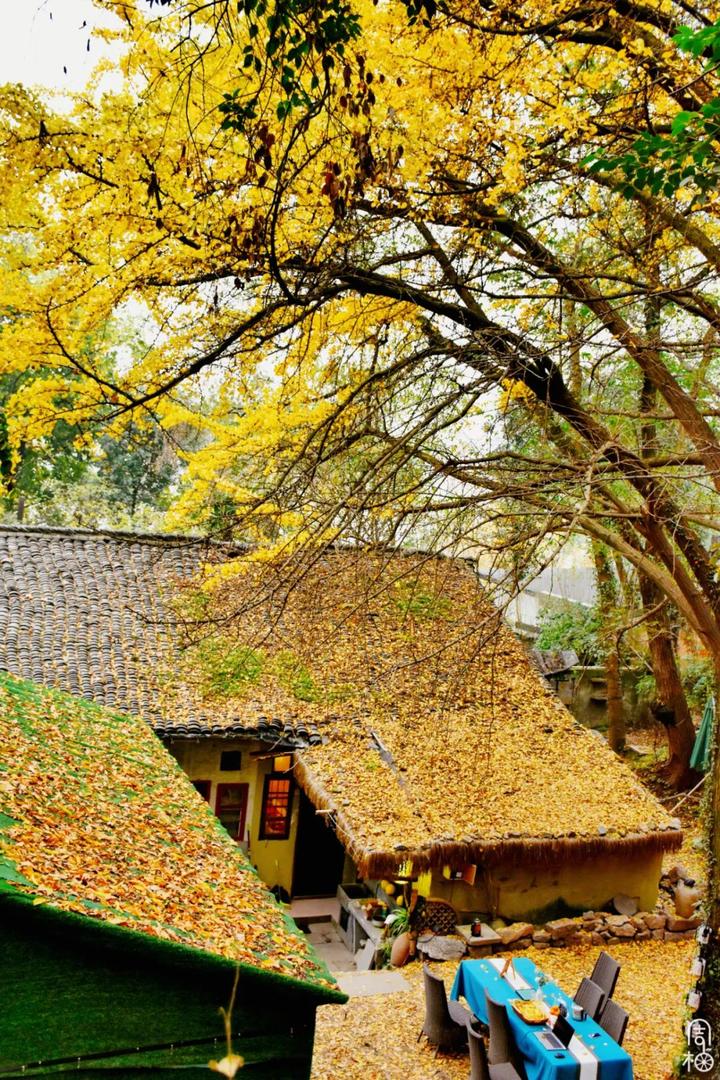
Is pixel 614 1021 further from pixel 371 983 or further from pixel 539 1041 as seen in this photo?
pixel 371 983

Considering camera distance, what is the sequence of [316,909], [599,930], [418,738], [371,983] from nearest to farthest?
[371,983] < [599,930] < [418,738] < [316,909]

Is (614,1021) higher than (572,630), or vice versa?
(572,630)

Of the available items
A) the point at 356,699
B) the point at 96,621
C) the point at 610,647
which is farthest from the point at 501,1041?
the point at 96,621

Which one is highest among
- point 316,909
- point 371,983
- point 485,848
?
point 485,848

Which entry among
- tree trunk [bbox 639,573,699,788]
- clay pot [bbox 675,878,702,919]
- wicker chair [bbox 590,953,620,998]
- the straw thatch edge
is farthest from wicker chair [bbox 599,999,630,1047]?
tree trunk [bbox 639,573,699,788]

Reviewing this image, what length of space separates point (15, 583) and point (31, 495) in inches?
353

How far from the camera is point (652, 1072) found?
6.98 meters

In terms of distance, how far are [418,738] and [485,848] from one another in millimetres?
2175

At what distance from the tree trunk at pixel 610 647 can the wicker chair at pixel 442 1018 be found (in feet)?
23.1

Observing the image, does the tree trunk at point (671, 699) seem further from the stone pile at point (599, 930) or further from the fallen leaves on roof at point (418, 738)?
the stone pile at point (599, 930)

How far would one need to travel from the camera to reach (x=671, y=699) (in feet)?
47.4

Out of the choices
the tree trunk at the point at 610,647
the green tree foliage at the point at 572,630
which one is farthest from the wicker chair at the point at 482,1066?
the green tree foliage at the point at 572,630

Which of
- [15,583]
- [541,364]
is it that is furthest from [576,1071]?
[15,583]

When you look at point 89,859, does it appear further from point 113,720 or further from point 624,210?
point 624,210
